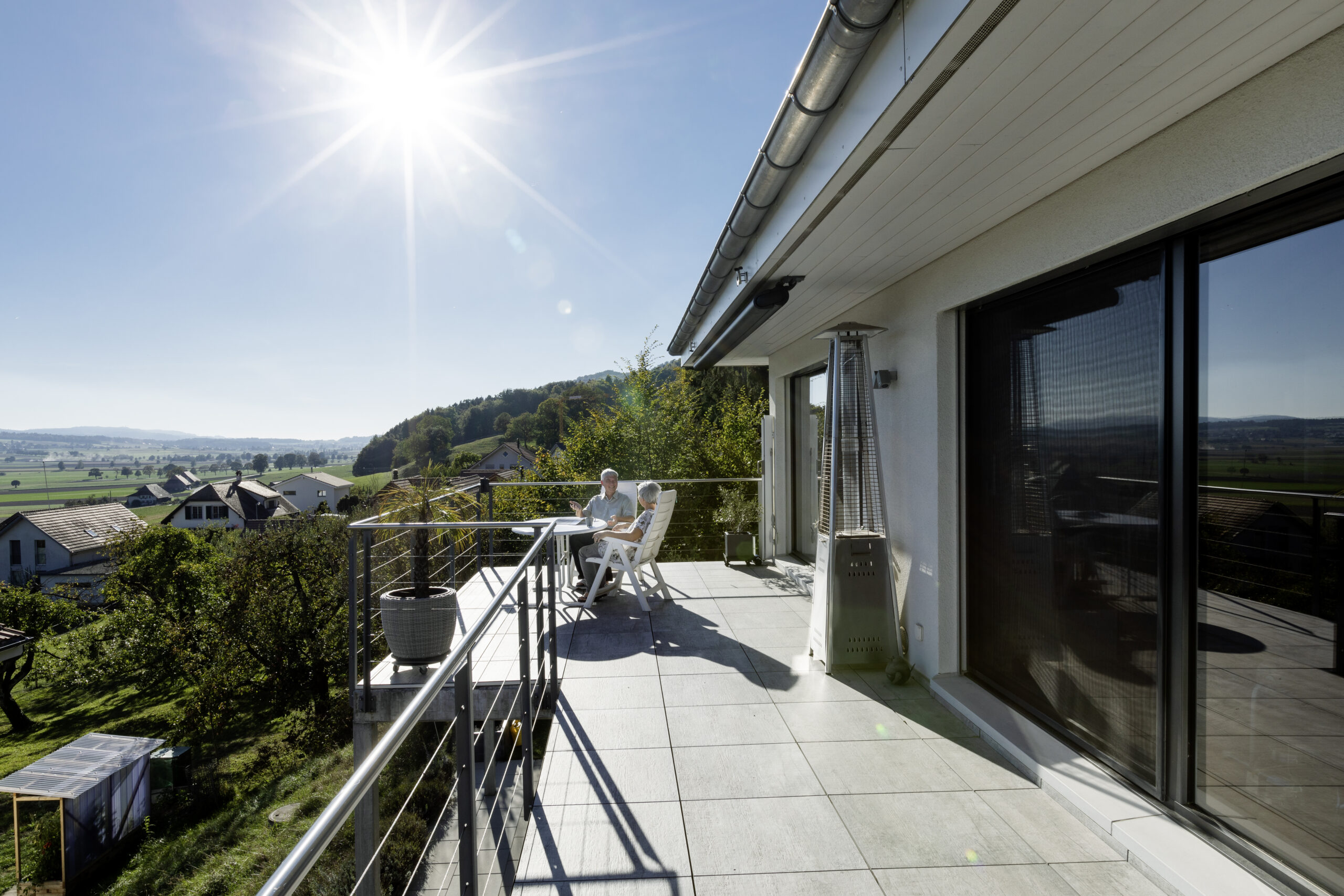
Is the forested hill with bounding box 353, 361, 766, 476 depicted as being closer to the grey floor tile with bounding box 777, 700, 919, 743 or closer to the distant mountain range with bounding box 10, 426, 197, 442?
the grey floor tile with bounding box 777, 700, 919, 743

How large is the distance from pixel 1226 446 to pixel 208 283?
179 feet

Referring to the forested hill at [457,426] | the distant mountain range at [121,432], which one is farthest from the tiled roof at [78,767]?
the distant mountain range at [121,432]

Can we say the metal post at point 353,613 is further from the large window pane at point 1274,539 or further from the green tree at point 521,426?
the green tree at point 521,426

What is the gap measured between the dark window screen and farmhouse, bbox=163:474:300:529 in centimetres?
4481

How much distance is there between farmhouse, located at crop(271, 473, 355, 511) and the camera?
45.2m

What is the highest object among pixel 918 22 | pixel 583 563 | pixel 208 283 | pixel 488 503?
pixel 208 283

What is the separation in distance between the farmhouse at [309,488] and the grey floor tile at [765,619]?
44289 millimetres

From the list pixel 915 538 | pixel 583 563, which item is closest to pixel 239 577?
pixel 583 563

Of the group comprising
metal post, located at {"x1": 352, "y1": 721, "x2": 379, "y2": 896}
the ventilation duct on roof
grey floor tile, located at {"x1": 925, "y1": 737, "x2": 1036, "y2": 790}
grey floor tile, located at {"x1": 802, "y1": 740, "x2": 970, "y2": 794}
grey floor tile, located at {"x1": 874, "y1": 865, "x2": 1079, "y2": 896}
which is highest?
the ventilation duct on roof

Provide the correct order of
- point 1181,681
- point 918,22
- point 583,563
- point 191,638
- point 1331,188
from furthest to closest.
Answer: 1. point 191,638
2. point 583,563
3. point 1181,681
4. point 1331,188
5. point 918,22

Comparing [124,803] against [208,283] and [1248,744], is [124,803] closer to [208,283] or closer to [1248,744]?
[1248,744]

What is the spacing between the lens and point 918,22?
1.53 m

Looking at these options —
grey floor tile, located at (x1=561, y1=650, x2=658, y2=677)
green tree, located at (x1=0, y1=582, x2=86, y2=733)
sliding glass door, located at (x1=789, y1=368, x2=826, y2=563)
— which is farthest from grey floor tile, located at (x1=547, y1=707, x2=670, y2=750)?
green tree, located at (x1=0, y1=582, x2=86, y2=733)

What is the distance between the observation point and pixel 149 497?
45.1m
